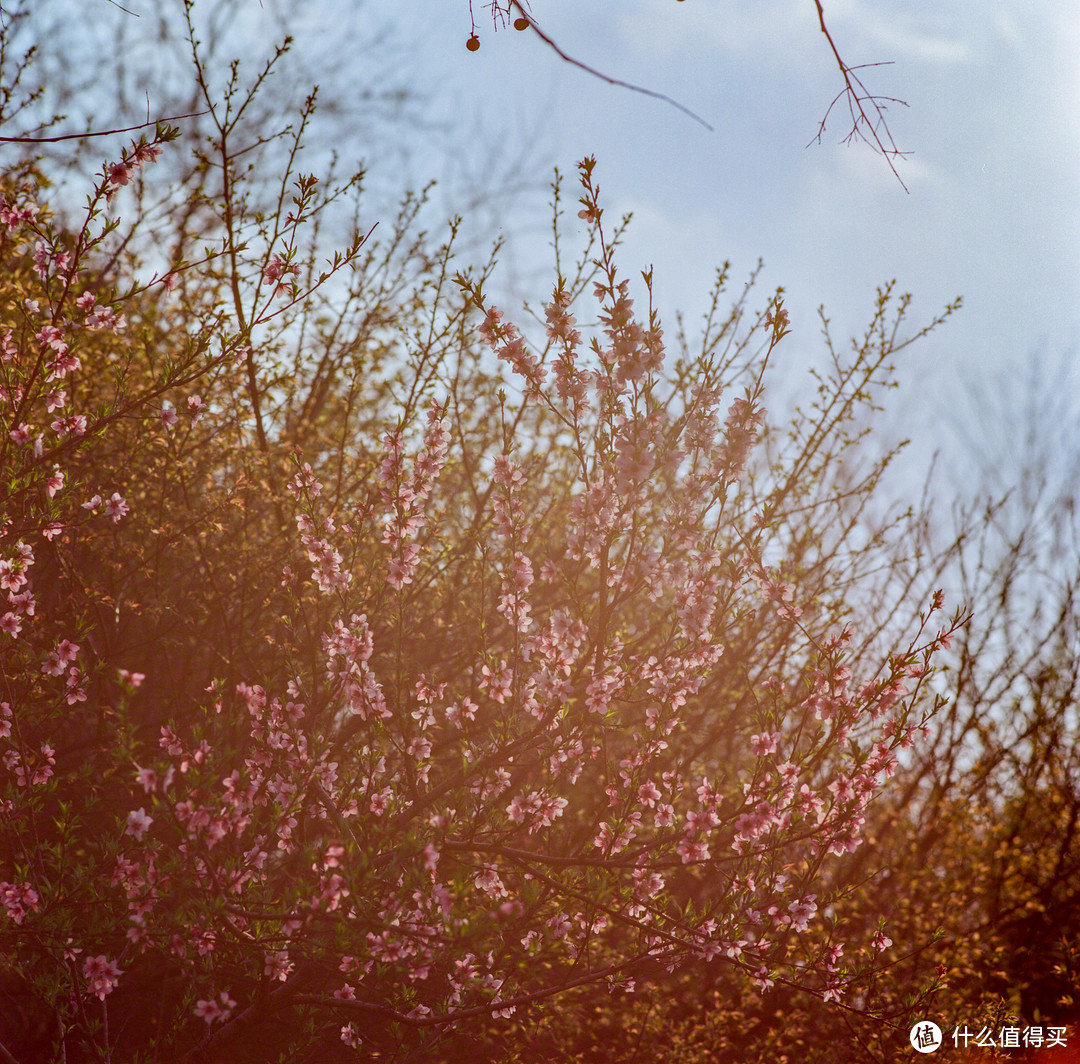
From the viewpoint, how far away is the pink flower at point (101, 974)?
3.22 meters

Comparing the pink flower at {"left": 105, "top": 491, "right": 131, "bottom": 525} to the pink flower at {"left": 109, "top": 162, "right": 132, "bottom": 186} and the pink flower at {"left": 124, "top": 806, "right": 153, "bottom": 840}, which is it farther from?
the pink flower at {"left": 124, "top": 806, "right": 153, "bottom": 840}

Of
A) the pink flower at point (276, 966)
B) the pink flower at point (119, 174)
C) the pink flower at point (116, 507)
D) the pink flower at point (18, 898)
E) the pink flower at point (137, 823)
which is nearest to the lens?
the pink flower at point (137, 823)

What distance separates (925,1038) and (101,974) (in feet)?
14.2

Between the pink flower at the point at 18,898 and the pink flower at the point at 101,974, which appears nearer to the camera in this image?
the pink flower at the point at 18,898

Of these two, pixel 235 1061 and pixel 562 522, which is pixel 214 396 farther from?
pixel 235 1061

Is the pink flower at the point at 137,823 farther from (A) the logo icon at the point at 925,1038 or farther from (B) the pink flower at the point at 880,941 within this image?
(A) the logo icon at the point at 925,1038

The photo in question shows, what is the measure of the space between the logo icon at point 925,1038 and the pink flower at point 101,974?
4.11 metres

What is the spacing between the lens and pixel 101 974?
10.8 feet

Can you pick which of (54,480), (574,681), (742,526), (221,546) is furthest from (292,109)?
(574,681)

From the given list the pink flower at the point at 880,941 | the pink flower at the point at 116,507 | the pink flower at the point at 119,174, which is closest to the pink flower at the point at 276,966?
the pink flower at the point at 116,507

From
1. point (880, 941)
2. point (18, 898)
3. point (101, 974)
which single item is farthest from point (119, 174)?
point (880, 941)

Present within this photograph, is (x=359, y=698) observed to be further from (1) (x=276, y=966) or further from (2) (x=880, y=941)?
(2) (x=880, y=941)

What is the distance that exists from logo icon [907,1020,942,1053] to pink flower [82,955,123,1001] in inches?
162

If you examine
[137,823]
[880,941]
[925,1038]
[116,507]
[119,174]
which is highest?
[119,174]
